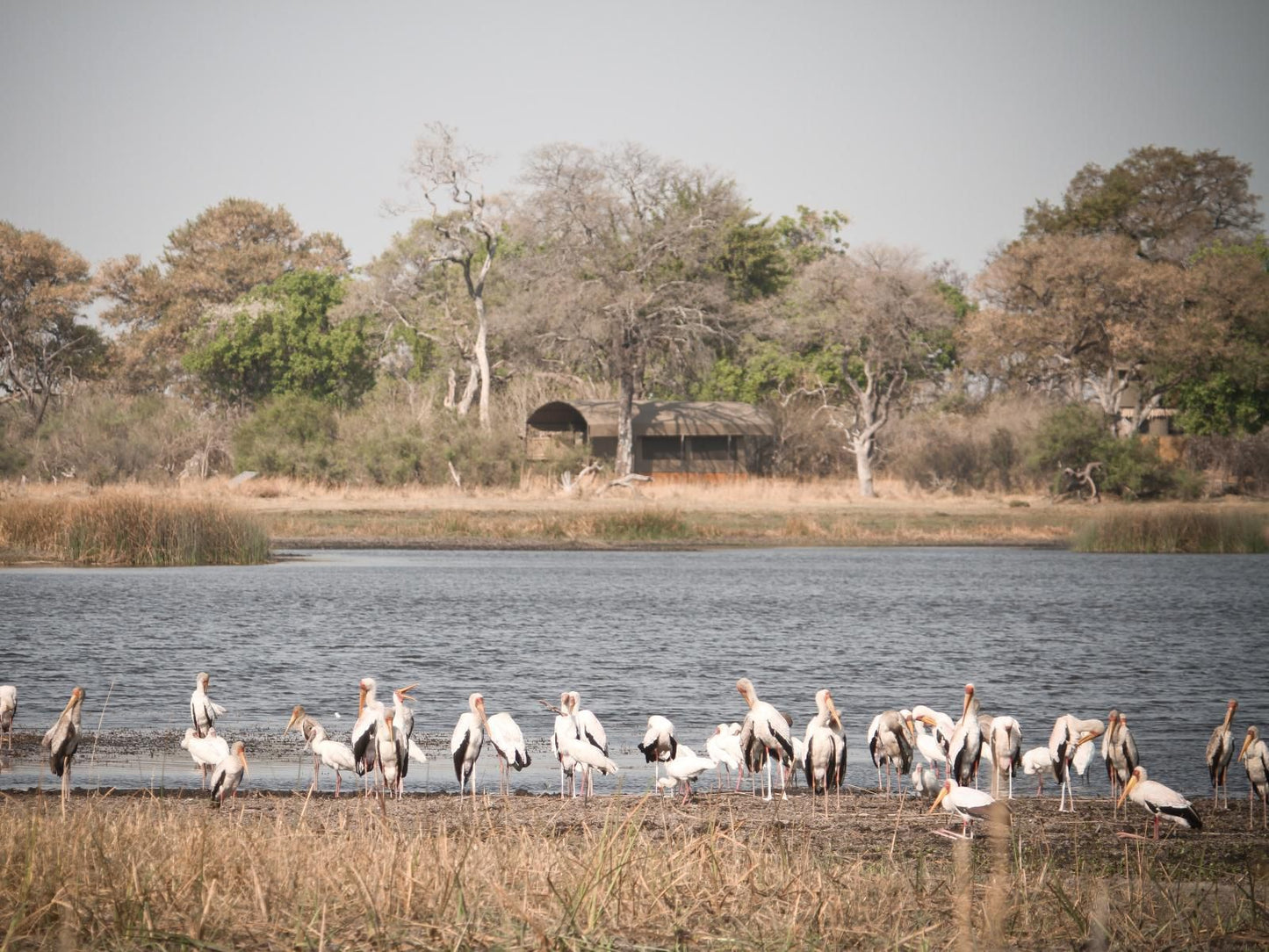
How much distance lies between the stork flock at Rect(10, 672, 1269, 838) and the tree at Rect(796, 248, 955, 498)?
4613cm

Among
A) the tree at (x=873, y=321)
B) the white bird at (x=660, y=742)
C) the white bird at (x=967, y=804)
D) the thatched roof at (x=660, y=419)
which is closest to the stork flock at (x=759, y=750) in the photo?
the white bird at (x=660, y=742)

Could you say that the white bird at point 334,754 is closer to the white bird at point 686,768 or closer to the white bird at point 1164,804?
the white bird at point 686,768

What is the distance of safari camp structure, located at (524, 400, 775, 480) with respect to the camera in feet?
203

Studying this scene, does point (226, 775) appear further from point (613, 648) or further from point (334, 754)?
point (613, 648)

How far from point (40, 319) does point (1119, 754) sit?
6963 cm

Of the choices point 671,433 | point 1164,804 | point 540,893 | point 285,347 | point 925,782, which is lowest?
point 925,782

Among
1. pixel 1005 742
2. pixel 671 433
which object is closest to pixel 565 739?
pixel 1005 742

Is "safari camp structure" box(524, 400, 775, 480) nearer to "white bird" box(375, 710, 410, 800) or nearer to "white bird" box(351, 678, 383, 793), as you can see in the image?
"white bird" box(351, 678, 383, 793)

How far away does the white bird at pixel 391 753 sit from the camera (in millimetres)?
11133

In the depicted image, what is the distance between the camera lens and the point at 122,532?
33531 mm

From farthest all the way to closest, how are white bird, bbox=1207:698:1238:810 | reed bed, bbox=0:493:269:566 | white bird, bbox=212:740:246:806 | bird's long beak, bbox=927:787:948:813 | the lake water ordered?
reed bed, bbox=0:493:269:566, the lake water, white bird, bbox=1207:698:1238:810, white bird, bbox=212:740:246:806, bird's long beak, bbox=927:787:948:813

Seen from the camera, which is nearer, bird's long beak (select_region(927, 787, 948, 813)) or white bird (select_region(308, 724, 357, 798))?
bird's long beak (select_region(927, 787, 948, 813))

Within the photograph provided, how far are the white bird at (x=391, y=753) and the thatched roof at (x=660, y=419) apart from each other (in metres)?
50.0

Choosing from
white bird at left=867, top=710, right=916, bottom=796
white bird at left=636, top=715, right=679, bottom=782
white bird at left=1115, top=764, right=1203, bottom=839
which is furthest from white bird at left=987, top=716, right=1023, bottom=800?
white bird at left=636, top=715, right=679, bottom=782
